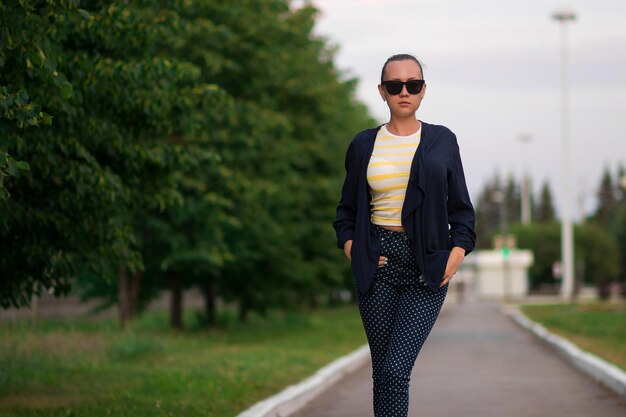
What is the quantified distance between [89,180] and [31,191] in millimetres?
710

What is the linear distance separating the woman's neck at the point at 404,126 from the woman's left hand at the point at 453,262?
2.11ft

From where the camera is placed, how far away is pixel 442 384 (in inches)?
516

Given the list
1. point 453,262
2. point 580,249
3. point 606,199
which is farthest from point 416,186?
point 606,199

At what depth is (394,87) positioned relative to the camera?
5.88 m

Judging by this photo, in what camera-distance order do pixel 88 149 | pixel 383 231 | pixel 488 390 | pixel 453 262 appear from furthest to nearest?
pixel 488 390 → pixel 88 149 → pixel 383 231 → pixel 453 262

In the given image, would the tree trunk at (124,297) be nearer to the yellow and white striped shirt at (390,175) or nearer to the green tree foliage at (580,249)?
the yellow and white striped shirt at (390,175)

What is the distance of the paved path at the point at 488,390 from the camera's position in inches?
405

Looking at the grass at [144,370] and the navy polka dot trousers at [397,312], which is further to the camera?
the grass at [144,370]

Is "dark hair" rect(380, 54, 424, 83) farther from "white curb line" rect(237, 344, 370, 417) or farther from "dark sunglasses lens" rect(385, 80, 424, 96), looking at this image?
"white curb line" rect(237, 344, 370, 417)

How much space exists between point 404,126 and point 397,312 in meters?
0.94

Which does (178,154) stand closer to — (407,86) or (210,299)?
(407,86)

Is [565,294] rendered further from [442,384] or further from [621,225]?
[621,225]

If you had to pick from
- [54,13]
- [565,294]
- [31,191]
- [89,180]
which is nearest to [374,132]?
[54,13]

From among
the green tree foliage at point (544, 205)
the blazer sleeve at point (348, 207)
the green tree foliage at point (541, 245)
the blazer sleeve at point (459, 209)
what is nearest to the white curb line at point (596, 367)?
the blazer sleeve at point (459, 209)
